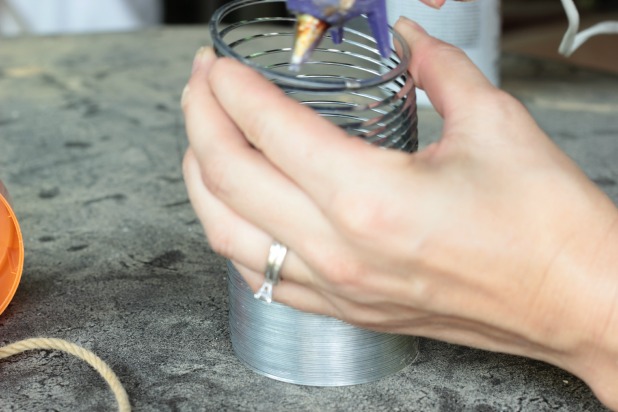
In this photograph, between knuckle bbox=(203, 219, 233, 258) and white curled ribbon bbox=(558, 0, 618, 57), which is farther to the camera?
white curled ribbon bbox=(558, 0, 618, 57)

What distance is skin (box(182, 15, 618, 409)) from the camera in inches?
18.1

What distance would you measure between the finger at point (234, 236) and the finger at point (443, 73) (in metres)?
0.13

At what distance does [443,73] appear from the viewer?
1.80ft

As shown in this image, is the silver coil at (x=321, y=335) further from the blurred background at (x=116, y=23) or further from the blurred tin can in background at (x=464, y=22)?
the blurred background at (x=116, y=23)

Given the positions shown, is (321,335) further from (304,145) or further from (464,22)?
(464,22)

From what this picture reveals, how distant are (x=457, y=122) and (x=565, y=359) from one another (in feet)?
0.52

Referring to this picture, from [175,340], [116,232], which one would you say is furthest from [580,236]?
[116,232]

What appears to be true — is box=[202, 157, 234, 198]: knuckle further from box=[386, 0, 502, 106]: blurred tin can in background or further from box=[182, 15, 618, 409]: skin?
box=[386, 0, 502, 106]: blurred tin can in background

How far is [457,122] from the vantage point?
20.2 inches

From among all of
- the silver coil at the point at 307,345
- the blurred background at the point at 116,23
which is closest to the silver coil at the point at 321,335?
the silver coil at the point at 307,345

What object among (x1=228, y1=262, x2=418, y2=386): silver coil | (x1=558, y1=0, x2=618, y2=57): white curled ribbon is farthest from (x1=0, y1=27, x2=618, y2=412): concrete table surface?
(x1=558, y1=0, x2=618, y2=57): white curled ribbon

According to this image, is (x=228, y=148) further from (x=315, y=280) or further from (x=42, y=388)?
(x=42, y=388)

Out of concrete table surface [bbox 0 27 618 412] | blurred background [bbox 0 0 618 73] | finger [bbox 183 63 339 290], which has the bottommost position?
blurred background [bbox 0 0 618 73]

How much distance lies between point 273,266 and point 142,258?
31 cm
